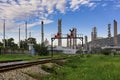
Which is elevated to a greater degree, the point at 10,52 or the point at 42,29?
the point at 42,29

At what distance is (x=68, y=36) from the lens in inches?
3885

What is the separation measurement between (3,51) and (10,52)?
5065 mm

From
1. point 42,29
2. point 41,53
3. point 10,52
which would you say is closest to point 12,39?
point 42,29

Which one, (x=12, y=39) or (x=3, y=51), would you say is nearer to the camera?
(x=3, y=51)

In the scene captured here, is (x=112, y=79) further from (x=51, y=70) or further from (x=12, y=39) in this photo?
(x=12, y=39)

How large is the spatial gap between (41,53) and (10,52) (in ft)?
51.3

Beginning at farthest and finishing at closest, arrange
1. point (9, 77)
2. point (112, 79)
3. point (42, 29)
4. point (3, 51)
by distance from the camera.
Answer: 1. point (42, 29)
2. point (3, 51)
3. point (112, 79)
4. point (9, 77)

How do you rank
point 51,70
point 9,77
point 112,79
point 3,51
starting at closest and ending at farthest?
point 9,77 → point 112,79 → point 51,70 → point 3,51

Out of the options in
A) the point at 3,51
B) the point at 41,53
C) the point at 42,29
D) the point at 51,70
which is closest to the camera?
the point at 51,70

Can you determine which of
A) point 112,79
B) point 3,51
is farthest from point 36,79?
point 3,51

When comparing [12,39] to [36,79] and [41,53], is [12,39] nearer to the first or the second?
[41,53]

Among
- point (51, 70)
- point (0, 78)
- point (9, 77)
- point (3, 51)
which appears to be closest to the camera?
point (0, 78)

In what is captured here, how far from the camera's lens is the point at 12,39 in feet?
508

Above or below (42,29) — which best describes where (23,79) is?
below
